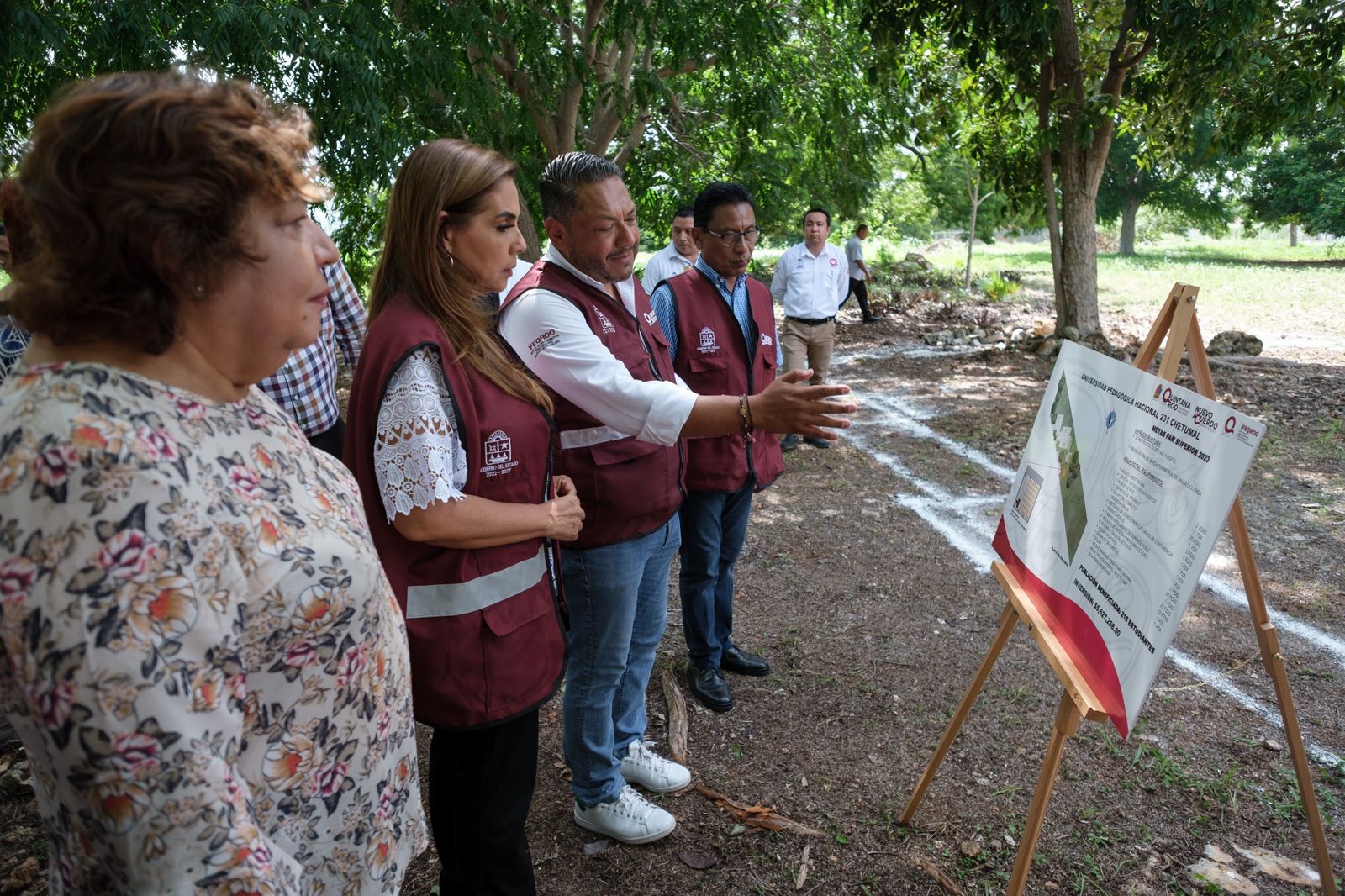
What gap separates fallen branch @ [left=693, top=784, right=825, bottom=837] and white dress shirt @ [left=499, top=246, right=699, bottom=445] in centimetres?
143

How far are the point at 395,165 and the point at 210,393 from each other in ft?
14.4

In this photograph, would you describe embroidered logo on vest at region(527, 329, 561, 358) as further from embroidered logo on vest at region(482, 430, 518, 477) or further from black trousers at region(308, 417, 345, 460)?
black trousers at region(308, 417, 345, 460)

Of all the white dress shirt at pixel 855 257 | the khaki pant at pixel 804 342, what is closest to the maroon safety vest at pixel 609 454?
the khaki pant at pixel 804 342

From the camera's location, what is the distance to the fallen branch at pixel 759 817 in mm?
2799

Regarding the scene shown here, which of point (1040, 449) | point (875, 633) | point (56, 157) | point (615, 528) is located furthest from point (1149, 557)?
point (875, 633)

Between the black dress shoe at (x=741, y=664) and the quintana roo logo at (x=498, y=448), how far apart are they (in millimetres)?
2190

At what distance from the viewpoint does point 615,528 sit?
2.40 meters

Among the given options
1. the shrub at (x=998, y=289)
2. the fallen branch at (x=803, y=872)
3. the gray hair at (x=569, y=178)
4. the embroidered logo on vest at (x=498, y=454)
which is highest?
the gray hair at (x=569, y=178)

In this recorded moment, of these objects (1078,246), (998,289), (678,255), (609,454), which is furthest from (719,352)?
(998,289)

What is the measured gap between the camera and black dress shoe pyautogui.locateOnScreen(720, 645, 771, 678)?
12.3 ft

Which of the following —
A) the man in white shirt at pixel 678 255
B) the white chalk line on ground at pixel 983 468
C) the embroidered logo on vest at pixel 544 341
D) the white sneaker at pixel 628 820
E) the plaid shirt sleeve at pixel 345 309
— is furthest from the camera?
the man in white shirt at pixel 678 255

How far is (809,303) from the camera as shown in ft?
25.4

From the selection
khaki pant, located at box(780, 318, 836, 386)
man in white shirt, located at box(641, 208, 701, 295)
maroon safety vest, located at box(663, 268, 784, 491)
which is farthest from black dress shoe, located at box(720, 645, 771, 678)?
khaki pant, located at box(780, 318, 836, 386)

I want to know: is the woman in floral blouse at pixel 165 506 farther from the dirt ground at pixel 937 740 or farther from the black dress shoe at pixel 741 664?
the black dress shoe at pixel 741 664
